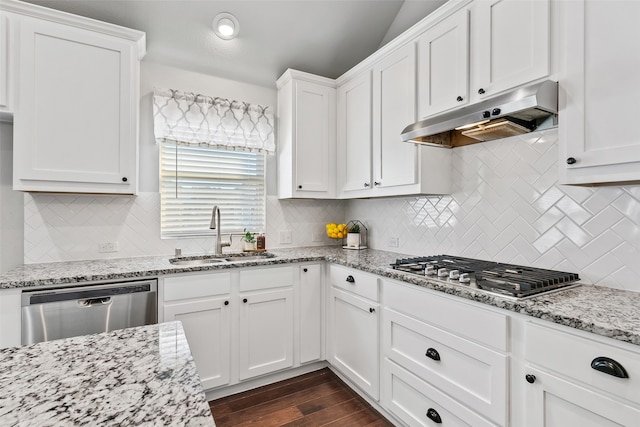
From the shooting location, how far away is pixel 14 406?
565 millimetres

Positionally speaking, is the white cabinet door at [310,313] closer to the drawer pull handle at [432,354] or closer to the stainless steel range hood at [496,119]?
the drawer pull handle at [432,354]

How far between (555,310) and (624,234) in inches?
26.5

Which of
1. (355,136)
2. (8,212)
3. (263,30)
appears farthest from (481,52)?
(8,212)

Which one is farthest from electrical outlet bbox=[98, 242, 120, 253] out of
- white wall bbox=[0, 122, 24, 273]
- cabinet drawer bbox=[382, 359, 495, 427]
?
cabinet drawer bbox=[382, 359, 495, 427]

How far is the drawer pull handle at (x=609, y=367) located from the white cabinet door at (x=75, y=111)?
8.34 feet

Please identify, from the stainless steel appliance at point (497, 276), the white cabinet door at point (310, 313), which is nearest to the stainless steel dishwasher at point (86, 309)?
the white cabinet door at point (310, 313)

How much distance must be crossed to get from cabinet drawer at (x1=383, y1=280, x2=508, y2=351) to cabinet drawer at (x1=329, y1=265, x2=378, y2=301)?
0.12m

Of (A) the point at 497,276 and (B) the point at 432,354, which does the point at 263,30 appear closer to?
(A) the point at 497,276

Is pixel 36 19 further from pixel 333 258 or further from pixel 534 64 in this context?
pixel 534 64

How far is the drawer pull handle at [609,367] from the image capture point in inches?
39.4

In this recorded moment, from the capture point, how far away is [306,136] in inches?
115

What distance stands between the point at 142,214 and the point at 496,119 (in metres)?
2.51

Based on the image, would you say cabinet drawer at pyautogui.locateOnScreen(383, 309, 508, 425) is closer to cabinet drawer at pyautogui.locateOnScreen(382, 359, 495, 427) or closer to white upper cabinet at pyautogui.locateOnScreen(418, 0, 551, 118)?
cabinet drawer at pyautogui.locateOnScreen(382, 359, 495, 427)

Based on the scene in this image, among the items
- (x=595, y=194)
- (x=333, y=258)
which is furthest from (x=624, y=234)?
(x=333, y=258)
